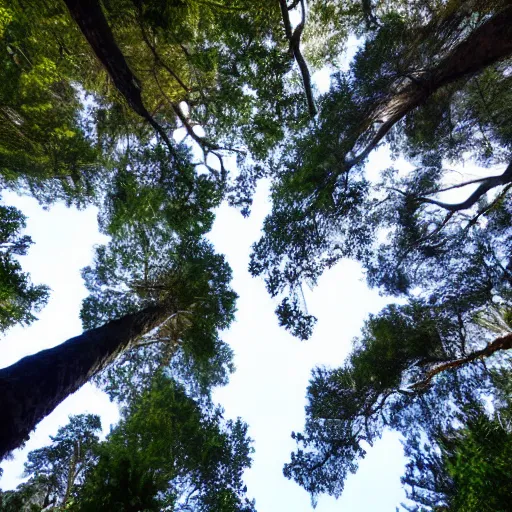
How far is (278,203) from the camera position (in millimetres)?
9242

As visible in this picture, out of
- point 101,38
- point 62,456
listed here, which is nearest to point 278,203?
point 101,38

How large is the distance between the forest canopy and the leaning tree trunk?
0.72 feet

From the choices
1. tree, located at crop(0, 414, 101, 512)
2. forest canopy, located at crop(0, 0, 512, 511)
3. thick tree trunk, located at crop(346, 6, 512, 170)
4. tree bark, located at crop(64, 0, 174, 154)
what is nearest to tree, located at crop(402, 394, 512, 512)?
forest canopy, located at crop(0, 0, 512, 511)

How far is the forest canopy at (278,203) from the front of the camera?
23.5 ft

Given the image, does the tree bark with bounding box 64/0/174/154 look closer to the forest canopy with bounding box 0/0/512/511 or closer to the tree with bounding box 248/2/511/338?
the forest canopy with bounding box 0/0/512/511

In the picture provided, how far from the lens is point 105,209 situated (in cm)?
→ 1111

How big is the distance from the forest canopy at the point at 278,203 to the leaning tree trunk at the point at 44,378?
22 cm

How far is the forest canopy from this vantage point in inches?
282

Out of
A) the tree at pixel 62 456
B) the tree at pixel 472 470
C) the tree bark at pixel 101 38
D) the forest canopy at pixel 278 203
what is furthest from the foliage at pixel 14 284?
the tree at pixel 472 470

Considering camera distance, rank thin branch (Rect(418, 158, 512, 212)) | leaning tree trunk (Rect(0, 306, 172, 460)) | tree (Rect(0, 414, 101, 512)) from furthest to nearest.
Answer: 1. tree (Rect(0, 414, 101, 512))
2. thin branch (Rect(418, 158, 512, 212))
3. leaning tree trunk (Rect(0, 306, 172, 460))

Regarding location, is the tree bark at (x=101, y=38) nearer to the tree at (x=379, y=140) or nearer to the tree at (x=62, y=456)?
the tree at (x=379, y=140)

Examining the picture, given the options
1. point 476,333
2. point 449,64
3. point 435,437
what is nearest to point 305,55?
point 449,64

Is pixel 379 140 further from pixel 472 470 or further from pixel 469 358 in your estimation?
pixel 472 470

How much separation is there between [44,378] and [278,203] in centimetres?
732
